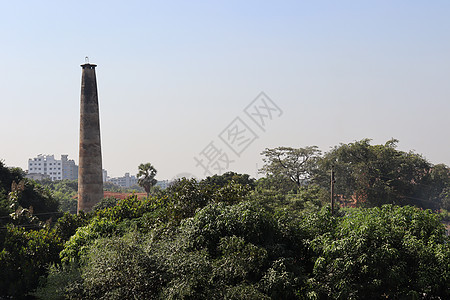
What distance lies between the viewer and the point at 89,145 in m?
33.5

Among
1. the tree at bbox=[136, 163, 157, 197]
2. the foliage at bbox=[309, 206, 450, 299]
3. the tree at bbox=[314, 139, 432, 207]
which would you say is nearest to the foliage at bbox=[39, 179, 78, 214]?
the tree at bbox=[136, 163, 157, 197]

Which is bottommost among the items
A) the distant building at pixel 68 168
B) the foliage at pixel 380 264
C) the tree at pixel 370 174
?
the foliage at pixel 380 264

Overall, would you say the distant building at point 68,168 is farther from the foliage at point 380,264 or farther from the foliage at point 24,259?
the foliage at point 380,264

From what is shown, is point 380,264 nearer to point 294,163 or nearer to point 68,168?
point 294,163

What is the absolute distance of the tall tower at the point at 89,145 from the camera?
33438mm

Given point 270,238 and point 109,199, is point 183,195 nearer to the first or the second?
point 270,238

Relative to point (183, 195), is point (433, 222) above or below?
below

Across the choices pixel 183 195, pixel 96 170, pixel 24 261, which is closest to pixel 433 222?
pixel 183 195

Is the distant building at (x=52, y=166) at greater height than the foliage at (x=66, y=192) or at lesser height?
greater

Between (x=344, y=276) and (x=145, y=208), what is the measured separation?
1157cm

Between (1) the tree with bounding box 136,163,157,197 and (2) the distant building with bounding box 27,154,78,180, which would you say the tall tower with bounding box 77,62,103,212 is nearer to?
(1) the tree with bounding box 136,163,157,197

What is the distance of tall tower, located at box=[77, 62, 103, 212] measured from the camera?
33438mm

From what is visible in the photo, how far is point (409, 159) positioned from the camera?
1938 inches

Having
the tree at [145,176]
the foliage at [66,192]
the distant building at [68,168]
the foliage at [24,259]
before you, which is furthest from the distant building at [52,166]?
the foliage at [24,259]
